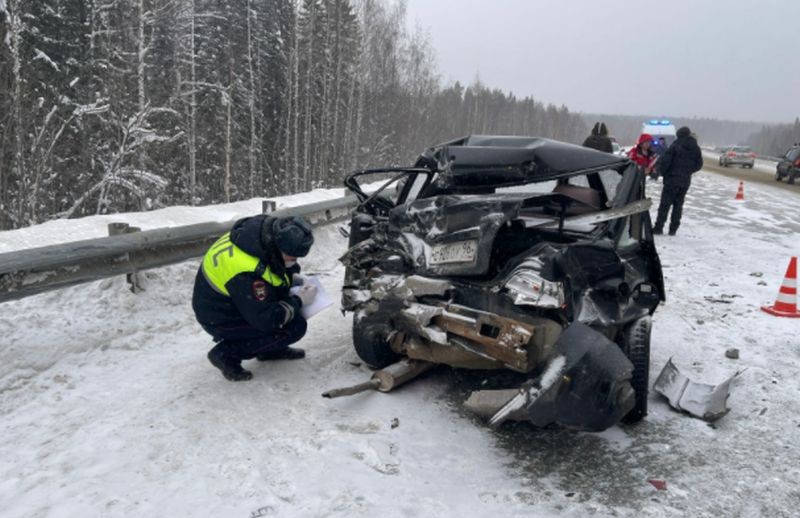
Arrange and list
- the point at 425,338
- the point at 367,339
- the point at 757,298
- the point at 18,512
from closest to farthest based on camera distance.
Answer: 1. the point at 18,512
2. the point at 425,338
3. the point at 367,339
4. the point at 757,298

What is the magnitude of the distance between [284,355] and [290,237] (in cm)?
120

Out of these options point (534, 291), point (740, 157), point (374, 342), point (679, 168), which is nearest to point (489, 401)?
point (534, 291)

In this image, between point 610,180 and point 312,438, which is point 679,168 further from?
point 312,438

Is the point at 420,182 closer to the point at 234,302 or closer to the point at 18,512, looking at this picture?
the point at 234,302

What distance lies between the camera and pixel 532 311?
3094 millimetres

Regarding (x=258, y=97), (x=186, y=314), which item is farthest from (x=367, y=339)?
(x=258, y=97)

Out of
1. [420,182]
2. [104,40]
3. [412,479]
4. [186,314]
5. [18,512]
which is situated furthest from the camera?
[104,40]

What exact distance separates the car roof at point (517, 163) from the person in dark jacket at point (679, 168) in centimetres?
648

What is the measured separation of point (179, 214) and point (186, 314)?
235cm

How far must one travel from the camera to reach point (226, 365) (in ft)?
12.6

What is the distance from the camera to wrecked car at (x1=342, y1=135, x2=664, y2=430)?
2.74 meters

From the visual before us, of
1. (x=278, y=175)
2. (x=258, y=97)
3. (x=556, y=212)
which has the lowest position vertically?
(x=278, y=175)

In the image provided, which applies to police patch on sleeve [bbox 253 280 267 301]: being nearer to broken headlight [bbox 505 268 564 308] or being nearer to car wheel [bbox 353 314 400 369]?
car wheel [bbox 353 314 400 369]

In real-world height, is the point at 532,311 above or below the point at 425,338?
above
